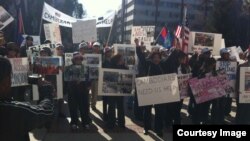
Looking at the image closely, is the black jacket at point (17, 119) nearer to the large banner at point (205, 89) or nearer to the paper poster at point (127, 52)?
the large banner at point (205, 89)

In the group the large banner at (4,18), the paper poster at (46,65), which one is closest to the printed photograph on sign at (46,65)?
the paper poster at (46,65)

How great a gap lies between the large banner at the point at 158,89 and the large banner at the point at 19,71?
230 cm

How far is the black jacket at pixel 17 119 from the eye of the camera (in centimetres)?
294

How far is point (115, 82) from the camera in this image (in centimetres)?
948

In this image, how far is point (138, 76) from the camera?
32.2 feet

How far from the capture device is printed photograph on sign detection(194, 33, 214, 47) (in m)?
12.5

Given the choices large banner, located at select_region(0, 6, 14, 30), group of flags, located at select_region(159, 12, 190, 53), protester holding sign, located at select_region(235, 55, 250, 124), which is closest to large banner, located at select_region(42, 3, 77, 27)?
large banner, located at select_region(0, 6, 14, 30)

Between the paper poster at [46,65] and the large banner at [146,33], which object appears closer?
the paper poster at [46,65]

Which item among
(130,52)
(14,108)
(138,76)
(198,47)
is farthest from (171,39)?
(14,108)

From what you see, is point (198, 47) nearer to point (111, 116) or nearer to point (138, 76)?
point (138, 76)

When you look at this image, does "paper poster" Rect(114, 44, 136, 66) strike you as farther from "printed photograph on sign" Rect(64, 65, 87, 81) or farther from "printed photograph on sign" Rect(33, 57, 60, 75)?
"printed photograph on sign" Rect(33, 57, 60, 75)

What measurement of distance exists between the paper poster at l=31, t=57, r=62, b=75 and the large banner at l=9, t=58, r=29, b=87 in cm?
19

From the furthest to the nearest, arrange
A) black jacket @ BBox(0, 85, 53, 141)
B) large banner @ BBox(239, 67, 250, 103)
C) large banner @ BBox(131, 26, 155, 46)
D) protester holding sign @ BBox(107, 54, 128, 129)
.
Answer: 1. large banner @ BBox(131, 26, 155, 46)
2. large banner @ BBox(239, 67, 250, 103)
3. protester holding sign @ BBox(107, 54, 128, 129)
4. black jacket @ BBox(0, 85, 53, 141)

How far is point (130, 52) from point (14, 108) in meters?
8.02
